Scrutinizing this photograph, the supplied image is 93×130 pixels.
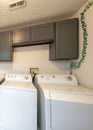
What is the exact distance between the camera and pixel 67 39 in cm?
213

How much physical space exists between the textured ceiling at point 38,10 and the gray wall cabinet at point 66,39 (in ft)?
0.76

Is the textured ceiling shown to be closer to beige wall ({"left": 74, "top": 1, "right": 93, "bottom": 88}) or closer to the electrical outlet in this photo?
beige wall ({"left": 74, "top": 1, "right": 93, "bottom": 88})

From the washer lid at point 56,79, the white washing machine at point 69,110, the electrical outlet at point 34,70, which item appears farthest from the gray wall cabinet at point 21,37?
the white washing machine at point 69,110

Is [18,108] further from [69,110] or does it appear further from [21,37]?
[21,37]

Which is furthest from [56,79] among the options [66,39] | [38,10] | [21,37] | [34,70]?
[38,10]

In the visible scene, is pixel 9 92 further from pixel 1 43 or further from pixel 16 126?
pixel 1 43

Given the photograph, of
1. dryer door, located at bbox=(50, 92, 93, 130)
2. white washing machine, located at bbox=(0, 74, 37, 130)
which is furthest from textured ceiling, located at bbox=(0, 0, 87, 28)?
dryer door, located at bbox=(50, 92, 93, 130)

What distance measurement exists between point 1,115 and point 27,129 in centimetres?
51

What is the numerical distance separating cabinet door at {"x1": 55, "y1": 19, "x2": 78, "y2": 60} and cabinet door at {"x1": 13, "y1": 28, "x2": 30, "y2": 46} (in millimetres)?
698

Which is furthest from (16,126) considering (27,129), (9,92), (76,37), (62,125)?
(76,37)

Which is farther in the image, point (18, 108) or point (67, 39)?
point (67, 39)

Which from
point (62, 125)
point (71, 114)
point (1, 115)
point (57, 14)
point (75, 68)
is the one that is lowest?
point (1, 115)

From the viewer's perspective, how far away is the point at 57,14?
2262mm

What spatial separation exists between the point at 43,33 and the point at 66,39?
1.68ft
